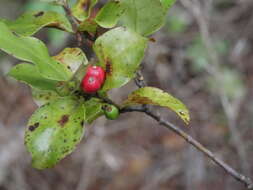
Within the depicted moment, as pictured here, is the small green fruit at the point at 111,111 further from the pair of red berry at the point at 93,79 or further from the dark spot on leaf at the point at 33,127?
the dark spot on leaf at the point at 33,127

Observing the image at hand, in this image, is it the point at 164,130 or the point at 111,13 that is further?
the point at 164,130

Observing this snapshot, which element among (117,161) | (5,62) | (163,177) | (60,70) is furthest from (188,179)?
(60,70)

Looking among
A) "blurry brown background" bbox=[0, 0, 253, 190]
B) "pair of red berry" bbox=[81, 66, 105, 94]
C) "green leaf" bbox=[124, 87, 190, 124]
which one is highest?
"pair of red berry" bbox=[81, 66, 105, 94]

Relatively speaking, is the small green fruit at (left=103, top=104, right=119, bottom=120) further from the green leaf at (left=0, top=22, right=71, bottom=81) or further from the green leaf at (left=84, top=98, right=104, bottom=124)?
the green leaf at (left=0, top=22, right=71, bottom=81)

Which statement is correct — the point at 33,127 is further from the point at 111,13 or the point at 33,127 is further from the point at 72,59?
the point at 111,13

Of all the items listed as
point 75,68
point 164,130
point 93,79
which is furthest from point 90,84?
point 164,130

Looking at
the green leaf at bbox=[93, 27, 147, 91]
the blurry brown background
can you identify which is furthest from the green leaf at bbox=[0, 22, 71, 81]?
the blurry brown background
